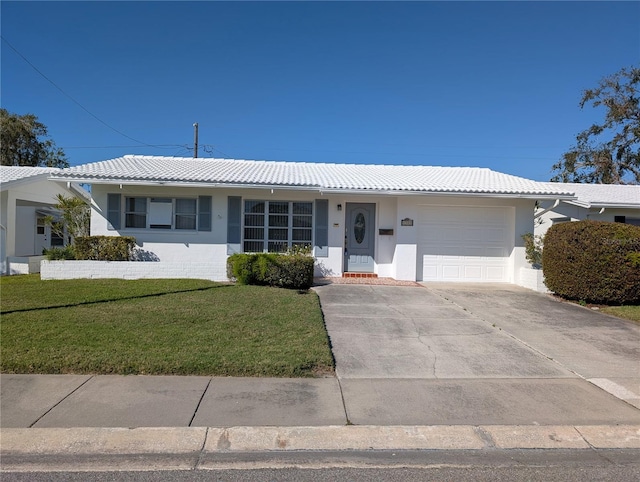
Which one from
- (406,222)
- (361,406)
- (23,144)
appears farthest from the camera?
(23,144)

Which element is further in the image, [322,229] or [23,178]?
[23,178]

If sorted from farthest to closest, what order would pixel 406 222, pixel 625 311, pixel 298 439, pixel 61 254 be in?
pixel 406 222, pixel 61 254, pixel 625 311, pixel 298 439

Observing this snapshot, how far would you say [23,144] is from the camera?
3275 cm

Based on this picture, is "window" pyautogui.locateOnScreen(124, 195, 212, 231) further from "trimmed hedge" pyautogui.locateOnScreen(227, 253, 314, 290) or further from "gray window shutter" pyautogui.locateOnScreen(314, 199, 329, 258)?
"gray window shutter" pyautogui.locateOnScreen(314, 199, 329, 258)

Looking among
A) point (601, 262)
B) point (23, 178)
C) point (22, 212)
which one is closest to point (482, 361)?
point (601, 262)

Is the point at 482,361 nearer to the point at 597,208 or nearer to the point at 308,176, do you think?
the point at 308,176

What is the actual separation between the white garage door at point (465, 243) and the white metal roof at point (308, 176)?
90 centimetres

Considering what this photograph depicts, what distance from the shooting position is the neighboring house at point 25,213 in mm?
13938

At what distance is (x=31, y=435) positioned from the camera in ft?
12.7

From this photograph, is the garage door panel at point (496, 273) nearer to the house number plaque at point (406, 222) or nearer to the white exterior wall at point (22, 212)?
the house number plaque at point (406, 222)

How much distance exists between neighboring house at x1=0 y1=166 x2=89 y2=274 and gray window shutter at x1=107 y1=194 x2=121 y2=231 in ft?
3.82

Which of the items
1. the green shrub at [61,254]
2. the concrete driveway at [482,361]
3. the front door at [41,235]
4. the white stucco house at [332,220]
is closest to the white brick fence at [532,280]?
the white stucco house at [332,220]

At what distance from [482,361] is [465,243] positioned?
804cm

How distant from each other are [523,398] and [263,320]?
428 centimetres
